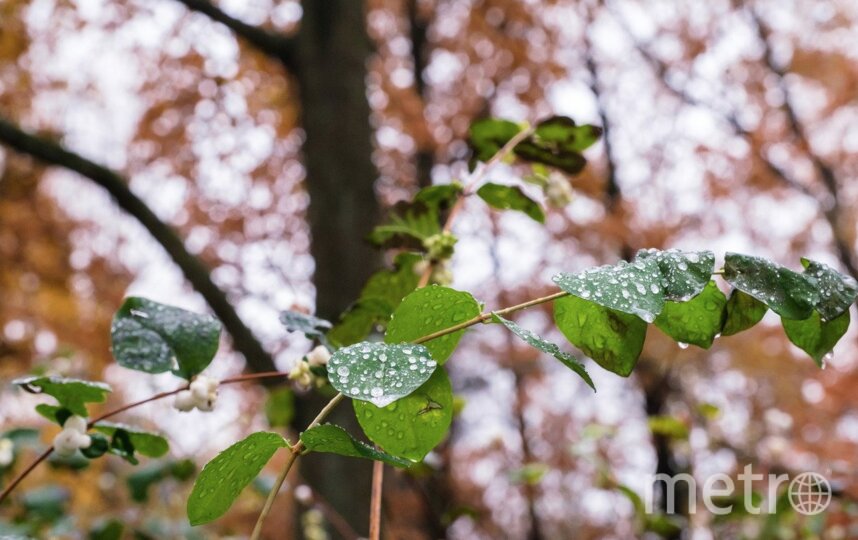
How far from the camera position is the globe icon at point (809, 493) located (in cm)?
115

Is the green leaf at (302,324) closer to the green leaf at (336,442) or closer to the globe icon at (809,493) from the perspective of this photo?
the green leaf at (336,442)

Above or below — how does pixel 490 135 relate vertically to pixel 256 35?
below

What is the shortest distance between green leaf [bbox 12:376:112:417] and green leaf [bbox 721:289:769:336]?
18.9 inches

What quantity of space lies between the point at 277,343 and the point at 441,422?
3.53 meters

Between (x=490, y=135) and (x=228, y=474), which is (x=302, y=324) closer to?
(x=228, y=474)

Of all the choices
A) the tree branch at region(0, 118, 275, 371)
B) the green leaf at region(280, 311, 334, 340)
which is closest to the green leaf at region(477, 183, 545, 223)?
the green leaf at region(280, 311, 334, 340)

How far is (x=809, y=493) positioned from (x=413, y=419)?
101 cm

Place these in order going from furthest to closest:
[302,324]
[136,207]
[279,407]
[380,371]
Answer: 1. [136,207]
2. [279,407]
3. [302,324]
4. [380,371]

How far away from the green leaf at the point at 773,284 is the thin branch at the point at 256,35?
209cm

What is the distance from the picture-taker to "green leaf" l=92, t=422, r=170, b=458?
64 cm

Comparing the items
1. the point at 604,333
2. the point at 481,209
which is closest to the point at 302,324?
the point at 604,333

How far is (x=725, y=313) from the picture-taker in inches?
19.8

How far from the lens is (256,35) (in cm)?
230

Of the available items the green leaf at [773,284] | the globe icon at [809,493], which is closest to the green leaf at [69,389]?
the green leaf at [773,284]
